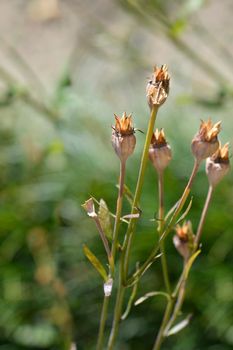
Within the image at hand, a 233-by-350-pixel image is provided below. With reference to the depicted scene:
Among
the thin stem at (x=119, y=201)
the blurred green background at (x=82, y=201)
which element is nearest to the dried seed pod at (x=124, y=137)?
the thin stem at (x=119, y=201)

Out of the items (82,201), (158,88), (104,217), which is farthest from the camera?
(82,201)

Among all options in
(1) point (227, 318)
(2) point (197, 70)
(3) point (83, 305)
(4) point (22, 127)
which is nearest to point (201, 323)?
(1) point (227, 318)

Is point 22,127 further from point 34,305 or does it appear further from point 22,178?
point 34,305

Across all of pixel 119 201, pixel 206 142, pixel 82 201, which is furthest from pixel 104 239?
pixel 82 201

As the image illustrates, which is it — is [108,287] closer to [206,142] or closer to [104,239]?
[104,239]

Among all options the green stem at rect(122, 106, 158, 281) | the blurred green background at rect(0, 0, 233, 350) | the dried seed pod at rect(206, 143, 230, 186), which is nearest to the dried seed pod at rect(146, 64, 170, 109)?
the green stem at rect(122, 106, 158, 281)

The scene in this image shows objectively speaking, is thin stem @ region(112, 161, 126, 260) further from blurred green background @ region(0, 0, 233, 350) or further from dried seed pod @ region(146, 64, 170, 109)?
blurred green background @ region(0, 0, 233, 350)
